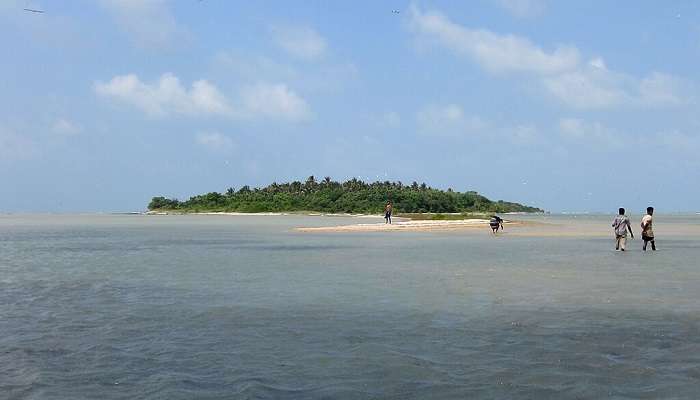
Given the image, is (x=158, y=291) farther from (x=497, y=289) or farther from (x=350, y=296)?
(x=497, y=289)

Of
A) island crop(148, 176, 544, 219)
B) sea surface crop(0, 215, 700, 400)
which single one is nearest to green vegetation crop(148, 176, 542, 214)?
island crop(148, 176, 544, 219)

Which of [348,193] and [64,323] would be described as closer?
[64,323]

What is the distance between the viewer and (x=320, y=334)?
Answer: 11.7 meters

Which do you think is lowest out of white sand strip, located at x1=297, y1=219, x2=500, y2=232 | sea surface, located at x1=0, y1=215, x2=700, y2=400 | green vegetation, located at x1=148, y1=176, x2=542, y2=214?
sea surface, located at x1=0, y1=215, x2=700, y2=400

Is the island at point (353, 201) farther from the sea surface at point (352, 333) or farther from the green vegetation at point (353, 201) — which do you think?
the sea surface at point (352, 333)

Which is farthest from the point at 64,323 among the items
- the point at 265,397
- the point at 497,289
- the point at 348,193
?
the point at 348,193

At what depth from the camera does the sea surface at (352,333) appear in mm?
8453

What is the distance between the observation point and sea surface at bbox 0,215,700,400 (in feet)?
27.7

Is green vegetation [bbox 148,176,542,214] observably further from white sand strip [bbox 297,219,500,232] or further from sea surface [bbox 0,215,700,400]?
sea surface [bbox 0,215,700,400]

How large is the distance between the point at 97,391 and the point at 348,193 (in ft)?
576

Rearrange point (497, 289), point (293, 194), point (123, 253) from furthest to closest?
point (293, 194) → point (123, 253) → point (497, 289)

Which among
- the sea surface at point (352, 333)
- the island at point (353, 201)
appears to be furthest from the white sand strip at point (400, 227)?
the island at point (353, 201)

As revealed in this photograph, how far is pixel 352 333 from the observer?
1169 cm

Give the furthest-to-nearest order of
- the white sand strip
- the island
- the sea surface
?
the island, the white sand strip, the sea surface
